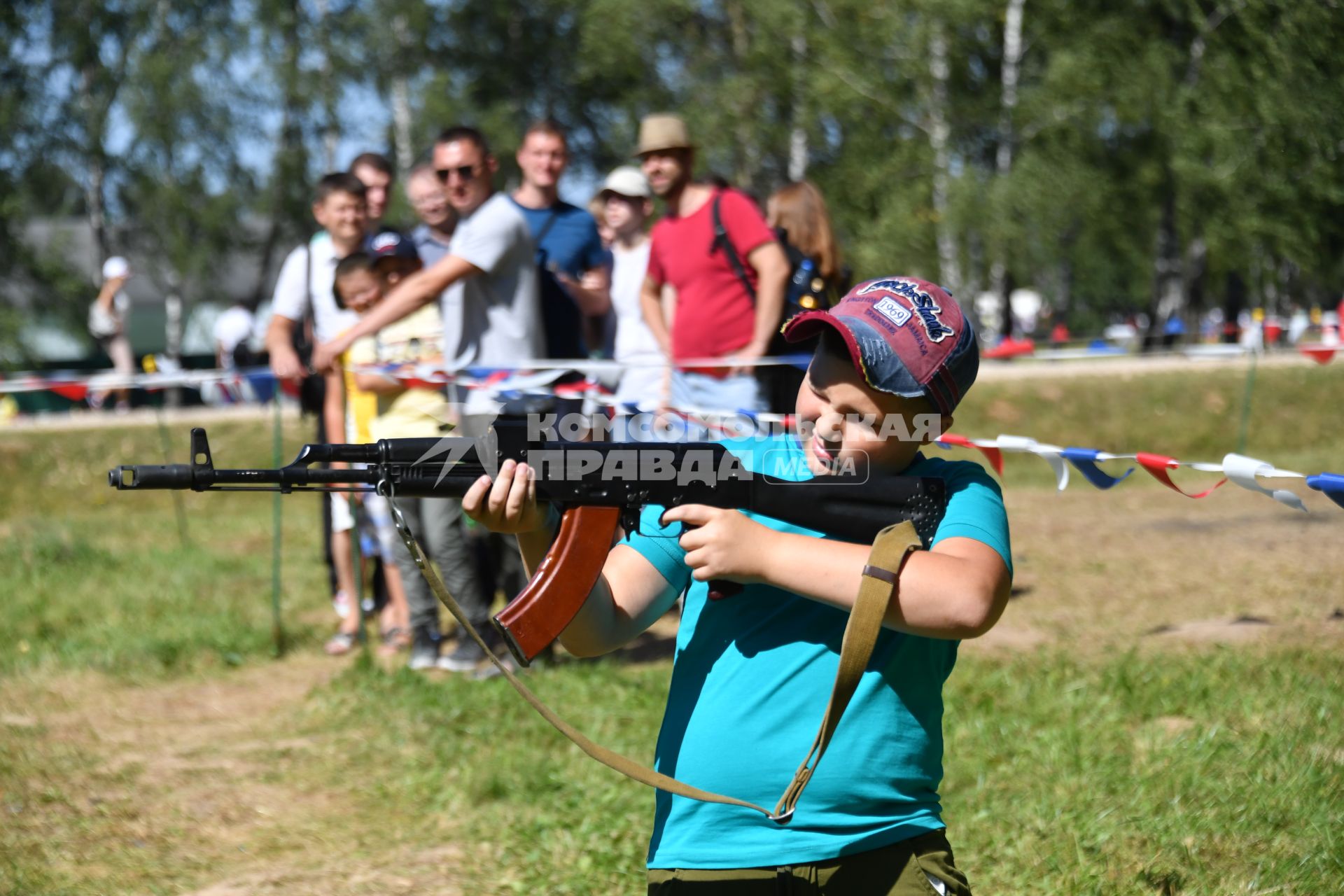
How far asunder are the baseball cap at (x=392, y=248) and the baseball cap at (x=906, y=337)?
455 centimetres

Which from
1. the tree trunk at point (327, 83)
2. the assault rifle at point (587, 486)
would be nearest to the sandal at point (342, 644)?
the assault rifle at point (587, 486)

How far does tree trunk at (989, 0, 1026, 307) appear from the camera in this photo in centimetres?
2730

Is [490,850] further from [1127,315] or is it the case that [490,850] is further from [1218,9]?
[1127,315]

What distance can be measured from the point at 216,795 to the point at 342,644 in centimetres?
212

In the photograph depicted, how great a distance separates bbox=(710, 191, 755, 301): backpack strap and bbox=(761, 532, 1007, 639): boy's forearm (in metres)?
4.60

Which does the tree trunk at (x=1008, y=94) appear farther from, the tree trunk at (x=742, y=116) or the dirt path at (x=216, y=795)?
the dirt path at (x=216, y=795)

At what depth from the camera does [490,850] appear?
4.25 m

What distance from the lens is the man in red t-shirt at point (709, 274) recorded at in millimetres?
6570

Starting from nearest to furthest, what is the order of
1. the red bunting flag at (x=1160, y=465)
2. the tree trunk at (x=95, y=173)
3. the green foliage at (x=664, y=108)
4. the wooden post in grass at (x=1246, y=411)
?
the red bunting flag at (x=1160, y=465) → the wooden post in grass at (x=1246, y=411) → the green foliage at (x=664, y=108) → the tree trunk at (x=95, y=173)

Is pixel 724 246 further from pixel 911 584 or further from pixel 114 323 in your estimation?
pixel 114 323

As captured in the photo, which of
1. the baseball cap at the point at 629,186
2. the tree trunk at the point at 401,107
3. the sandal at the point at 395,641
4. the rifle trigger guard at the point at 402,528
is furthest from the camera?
the tree trunk at the point at 401,107

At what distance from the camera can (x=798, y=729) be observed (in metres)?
2.26

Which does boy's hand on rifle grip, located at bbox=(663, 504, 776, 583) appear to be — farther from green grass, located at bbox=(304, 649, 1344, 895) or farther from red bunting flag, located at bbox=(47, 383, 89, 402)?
red bunting flag, located at bbox=(47, 383, 89, 402)

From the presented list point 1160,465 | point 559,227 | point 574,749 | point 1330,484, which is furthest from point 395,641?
point 1330,484
